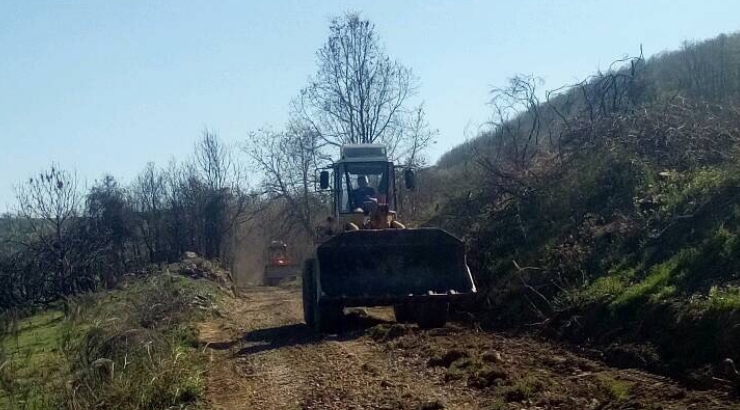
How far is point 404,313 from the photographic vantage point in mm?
13953

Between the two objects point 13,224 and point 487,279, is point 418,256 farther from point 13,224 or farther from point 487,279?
point 13,224

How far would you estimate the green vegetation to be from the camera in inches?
366

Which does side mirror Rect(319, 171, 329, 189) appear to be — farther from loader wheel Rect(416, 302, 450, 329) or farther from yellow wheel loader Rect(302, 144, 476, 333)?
loader wheel Rect(416, 302, 450, 329)

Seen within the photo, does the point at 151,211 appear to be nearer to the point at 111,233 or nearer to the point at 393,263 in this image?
the point at 111,233

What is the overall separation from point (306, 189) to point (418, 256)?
87.6ft

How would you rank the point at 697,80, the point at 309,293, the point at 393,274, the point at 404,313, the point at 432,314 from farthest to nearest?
the point at 697,80
the point at 309,293
the point at 404,313
the point at 393,274
the point at 432,314

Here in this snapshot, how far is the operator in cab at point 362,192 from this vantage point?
16.1m

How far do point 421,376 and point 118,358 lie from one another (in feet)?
14.4

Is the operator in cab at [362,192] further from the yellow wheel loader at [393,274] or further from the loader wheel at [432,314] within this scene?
the loader wheel at [432,314]

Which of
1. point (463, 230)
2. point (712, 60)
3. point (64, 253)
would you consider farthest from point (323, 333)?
point (712, 60)

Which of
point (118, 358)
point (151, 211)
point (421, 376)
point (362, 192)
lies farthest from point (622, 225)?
point (151, 211)

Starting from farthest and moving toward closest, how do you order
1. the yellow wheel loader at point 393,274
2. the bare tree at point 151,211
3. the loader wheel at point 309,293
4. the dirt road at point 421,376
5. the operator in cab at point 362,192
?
the bare tree at point 151,211 → the operator in cab at point 362,192 → the loader wheel at point 309,293 → the yellow wheel loader at point 393,274 → the dirt road at point 421,376

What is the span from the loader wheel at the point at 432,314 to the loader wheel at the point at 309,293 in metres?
2.02

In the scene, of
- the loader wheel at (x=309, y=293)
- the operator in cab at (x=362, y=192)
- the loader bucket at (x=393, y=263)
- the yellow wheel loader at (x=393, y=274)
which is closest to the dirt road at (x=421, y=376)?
the yellow wheel loader at (x=393, y=274)
